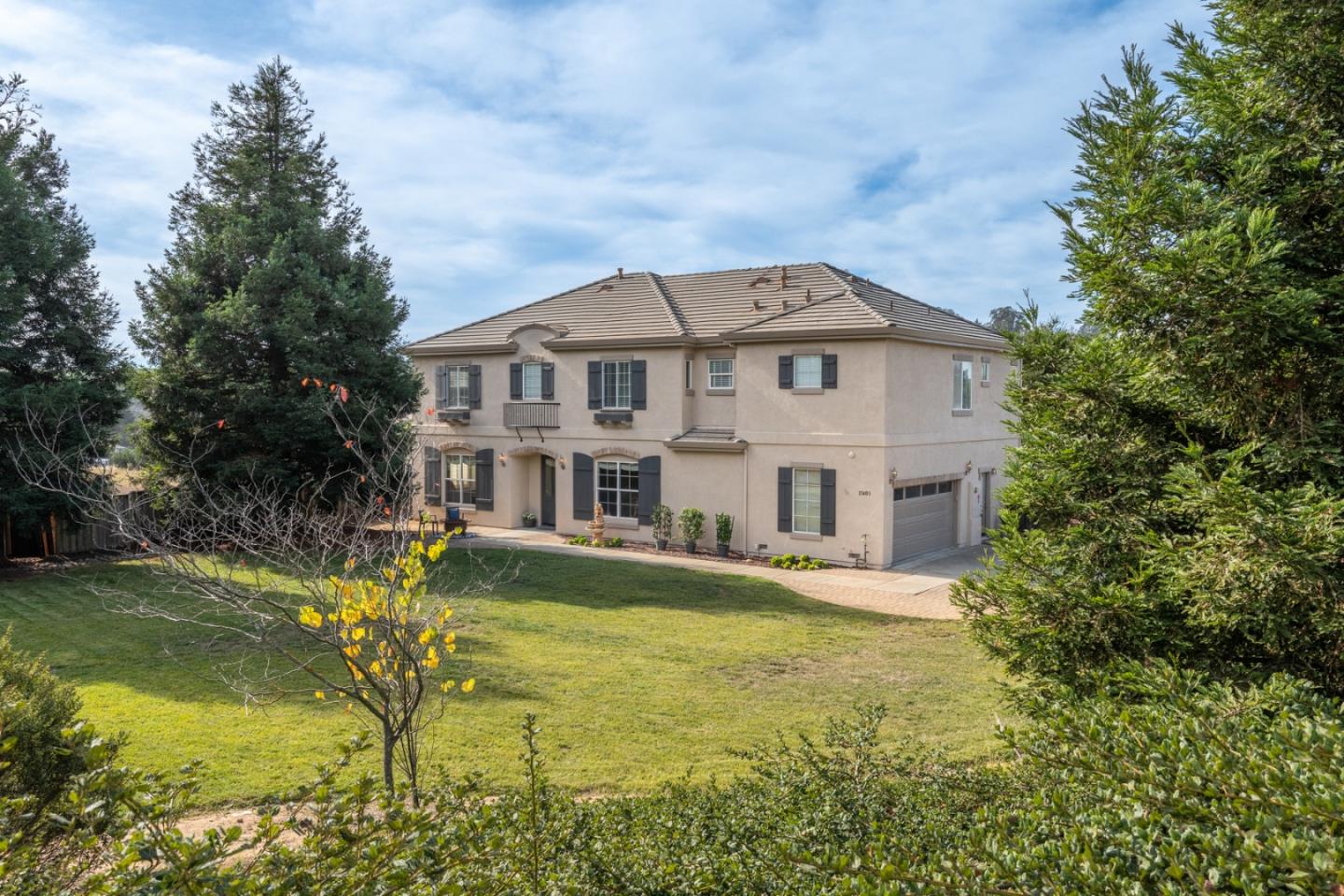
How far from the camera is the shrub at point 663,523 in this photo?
20828mm

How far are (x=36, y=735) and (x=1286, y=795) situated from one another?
22.6 ft

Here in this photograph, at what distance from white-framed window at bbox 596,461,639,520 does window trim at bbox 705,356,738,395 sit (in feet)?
10.0

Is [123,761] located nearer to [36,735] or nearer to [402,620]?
[36,735]

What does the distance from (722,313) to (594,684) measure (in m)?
14.3

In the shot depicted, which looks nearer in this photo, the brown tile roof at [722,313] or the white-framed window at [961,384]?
the brown tile roof at [722,313]

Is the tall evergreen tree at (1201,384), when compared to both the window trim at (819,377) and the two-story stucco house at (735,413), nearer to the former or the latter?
the two-story stucco house at (735,413)

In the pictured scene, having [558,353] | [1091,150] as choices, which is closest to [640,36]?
[1091,150]

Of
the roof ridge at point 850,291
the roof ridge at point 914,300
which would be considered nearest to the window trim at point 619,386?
the roof ridge at point 850,291

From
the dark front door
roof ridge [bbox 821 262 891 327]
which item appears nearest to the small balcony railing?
the dark front door

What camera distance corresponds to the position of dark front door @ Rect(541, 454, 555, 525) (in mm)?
24578

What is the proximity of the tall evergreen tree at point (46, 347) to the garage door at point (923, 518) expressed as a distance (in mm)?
17868

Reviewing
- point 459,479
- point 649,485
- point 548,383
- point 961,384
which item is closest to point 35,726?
point 649,485

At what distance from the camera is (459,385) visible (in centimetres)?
2558

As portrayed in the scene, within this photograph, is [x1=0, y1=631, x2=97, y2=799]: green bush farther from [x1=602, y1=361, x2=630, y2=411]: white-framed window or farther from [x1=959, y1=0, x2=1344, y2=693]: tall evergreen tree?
[x1=602, y1=361, x2=630, y2=411]: white-framed window
